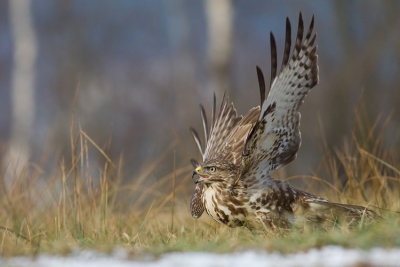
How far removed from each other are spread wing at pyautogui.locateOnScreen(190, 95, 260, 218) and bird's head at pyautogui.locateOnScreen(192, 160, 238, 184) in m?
0.45

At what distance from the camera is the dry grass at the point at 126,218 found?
2924mm

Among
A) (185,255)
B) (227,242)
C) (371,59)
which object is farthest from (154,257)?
(371,59)

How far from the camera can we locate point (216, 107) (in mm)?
4988

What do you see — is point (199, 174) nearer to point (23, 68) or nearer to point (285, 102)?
point (285, 102)

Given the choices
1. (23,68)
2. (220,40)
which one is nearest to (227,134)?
(220,40)

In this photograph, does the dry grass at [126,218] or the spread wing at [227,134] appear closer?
the dry grass at [126,218]

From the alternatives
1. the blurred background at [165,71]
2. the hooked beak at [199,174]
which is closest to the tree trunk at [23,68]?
the blurred background at [165,71]

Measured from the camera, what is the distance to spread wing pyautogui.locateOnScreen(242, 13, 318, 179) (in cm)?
353

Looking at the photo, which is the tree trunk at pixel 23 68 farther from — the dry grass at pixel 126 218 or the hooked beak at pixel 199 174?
the hooked beak at pixel 199 174

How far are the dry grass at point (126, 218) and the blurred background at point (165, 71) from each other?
201 inches

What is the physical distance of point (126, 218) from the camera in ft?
16.0

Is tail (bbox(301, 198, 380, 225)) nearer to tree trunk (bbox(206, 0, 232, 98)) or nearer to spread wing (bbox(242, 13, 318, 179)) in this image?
spread wing (bbox(242, 13, 318, 179))

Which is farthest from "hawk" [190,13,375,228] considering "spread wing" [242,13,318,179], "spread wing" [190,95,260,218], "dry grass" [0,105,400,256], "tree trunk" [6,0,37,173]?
"tree trunk" [6,0,37,173]

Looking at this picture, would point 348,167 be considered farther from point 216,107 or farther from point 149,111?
point 149,111
